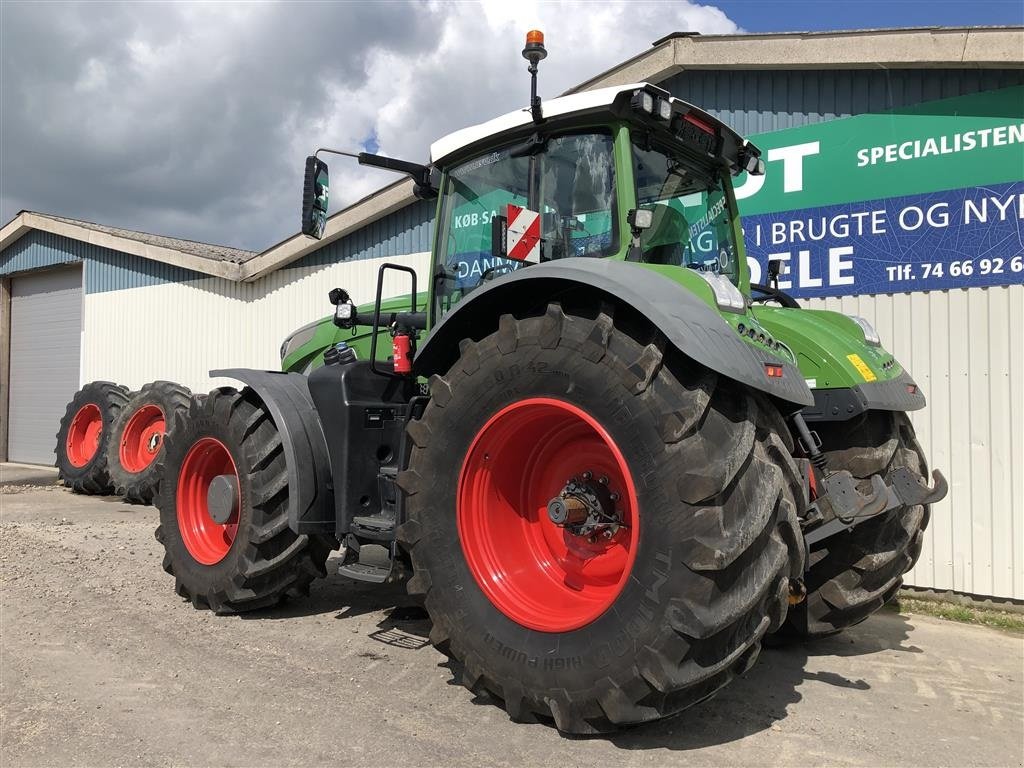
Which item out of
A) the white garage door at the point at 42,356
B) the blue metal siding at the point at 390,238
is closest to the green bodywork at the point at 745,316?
the blue metal siding at the point at 390,238

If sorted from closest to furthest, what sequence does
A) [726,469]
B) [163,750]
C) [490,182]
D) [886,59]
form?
1. [726,469]
2. [163,750]
3. [490,182]
4. [886,59]

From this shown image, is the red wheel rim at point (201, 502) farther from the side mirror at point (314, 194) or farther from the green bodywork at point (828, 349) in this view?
the green bodywork at point (828, 349)

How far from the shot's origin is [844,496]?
3.03 metres

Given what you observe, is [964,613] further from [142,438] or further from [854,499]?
[142,438]

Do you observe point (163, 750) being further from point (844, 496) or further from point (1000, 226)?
point (1000, 226)

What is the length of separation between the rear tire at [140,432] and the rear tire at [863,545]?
329 inches

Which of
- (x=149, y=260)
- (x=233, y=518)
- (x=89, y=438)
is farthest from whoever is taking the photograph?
(x=149, y=260)

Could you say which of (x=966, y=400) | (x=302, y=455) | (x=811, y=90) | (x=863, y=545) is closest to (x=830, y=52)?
(x=811, y=90)

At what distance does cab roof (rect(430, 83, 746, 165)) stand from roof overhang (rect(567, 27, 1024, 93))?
267 cm

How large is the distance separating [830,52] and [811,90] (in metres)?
0.34

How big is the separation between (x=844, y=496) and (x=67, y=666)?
3645 millimetres

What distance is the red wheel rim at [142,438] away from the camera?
10.2 metres

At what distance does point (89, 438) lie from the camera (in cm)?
1154

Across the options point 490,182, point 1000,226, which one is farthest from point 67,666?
point 1000,226
